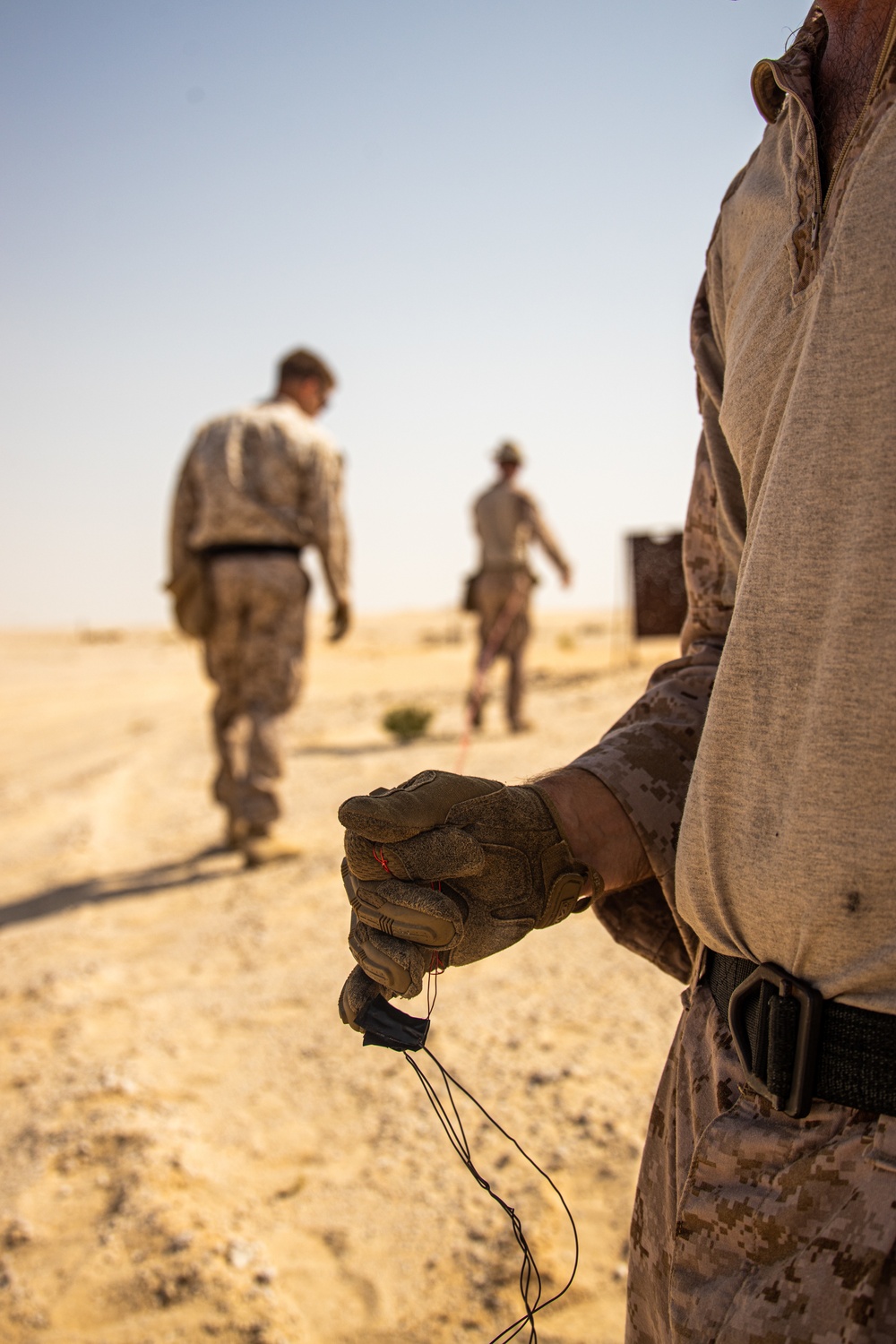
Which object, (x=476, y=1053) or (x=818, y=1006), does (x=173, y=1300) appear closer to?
(x=476, y=1053)

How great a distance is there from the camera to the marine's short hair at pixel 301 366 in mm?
5535

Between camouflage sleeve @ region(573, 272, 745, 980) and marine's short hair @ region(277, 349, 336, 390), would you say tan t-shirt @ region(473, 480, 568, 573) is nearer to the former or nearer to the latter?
marine's short hair @ region(277, 349, 336, 390)

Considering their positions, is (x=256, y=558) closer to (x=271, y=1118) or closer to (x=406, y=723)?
(x=271, y=1118)

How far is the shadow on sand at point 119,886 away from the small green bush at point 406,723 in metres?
3.45

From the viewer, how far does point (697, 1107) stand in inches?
41.5

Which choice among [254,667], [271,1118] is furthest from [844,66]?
[254,667]

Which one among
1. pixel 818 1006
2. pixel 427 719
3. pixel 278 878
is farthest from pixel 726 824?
pixel 427 719

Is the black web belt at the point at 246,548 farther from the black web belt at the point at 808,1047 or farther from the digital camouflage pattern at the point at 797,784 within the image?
the black web belt at the point at 808,1047

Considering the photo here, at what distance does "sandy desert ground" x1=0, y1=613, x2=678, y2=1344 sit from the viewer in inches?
83.0

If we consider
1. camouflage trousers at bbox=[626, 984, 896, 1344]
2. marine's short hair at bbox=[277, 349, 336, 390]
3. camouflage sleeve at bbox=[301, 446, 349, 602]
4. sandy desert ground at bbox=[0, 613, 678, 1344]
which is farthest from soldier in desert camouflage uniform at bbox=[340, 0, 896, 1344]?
marine's short hair at bbox=[277, 349, 336, 390]

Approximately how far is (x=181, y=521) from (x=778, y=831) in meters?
4.97

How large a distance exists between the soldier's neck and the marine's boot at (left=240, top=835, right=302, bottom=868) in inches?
181

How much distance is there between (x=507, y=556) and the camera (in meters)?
9.30

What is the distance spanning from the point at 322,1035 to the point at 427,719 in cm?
590
